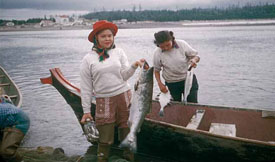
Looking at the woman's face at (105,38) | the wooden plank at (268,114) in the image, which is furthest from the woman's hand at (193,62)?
the woman's face at (105,38)

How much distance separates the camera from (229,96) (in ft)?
42.1

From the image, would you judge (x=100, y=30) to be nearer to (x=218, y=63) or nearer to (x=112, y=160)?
(x=112, y=160)

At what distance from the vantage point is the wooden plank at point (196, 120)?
5.72 meters

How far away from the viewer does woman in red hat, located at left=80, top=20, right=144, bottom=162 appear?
4.07 metres

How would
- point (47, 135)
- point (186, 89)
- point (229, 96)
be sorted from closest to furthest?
point (186, 89) → point (47, 135) → point (229, 96)

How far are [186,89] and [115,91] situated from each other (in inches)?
87.9

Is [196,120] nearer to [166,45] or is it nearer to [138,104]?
[166,45]

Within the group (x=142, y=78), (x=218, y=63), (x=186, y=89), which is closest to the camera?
(x=142, y=78)

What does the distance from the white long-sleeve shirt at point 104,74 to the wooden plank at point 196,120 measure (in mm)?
2107

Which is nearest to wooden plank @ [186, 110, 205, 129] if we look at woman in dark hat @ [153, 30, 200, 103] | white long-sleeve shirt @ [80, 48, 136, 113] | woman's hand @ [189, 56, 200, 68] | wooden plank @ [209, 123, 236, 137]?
wooden plank @ [209, 123, 236, 137]

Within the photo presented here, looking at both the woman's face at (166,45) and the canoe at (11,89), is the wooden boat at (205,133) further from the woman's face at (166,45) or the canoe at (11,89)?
the canoe at (11,89)

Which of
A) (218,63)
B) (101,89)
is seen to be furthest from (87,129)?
(218,63)

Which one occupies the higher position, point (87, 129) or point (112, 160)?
point (87, 129)

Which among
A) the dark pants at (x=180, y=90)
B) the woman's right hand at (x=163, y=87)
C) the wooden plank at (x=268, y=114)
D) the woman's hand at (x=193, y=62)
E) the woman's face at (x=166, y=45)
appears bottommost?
the wooden plank at (x=268, y=114)
